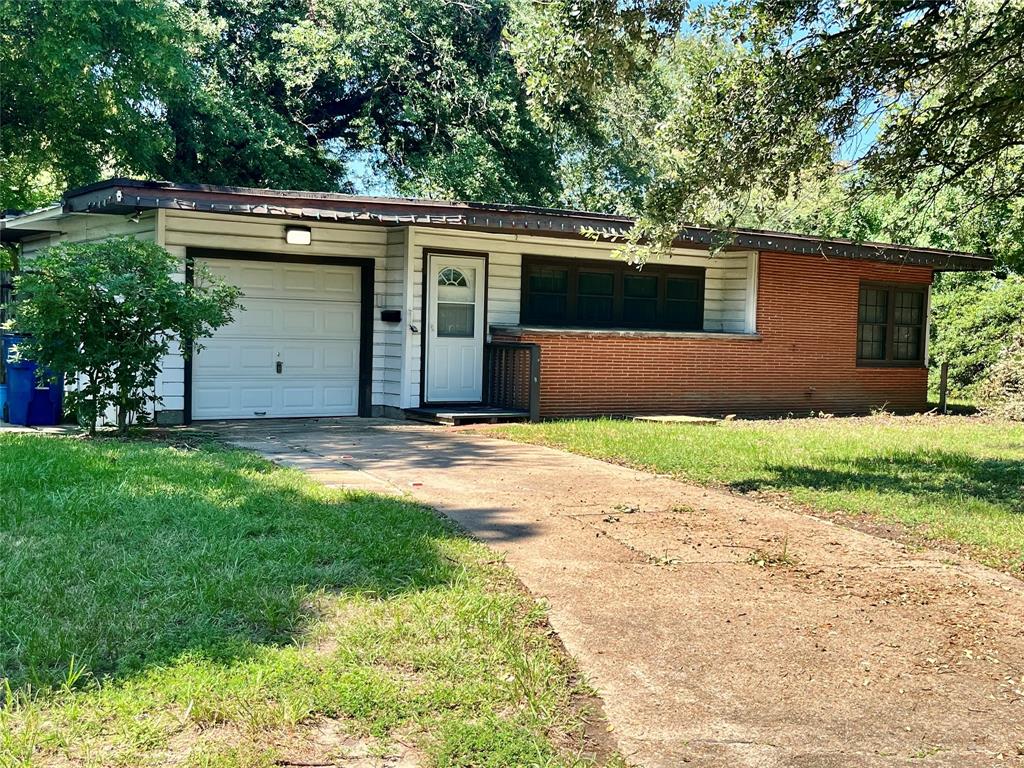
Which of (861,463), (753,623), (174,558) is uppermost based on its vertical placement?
(861,463)

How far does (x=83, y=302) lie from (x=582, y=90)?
5.24 metres

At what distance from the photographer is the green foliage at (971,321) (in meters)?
20.6

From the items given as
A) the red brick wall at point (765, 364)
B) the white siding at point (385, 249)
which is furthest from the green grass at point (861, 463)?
the white siding at point (385, 249)

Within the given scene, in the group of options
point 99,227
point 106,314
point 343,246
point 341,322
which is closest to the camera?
point 106,314

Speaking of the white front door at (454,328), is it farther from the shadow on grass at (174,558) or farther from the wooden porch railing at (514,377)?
the shadow on grass at (174,558)

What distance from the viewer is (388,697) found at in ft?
12.5

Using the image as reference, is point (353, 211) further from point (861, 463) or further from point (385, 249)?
point (861, 463)

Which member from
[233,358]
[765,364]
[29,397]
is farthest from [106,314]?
[765,364]

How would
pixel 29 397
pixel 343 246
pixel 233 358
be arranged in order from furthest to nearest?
pixel 343 246 → pixel 233 358 → pixel 29 397

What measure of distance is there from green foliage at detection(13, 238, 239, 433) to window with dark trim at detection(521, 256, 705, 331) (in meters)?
5.67

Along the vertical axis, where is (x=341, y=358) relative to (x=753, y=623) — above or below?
above

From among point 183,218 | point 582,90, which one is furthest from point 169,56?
point 582,90

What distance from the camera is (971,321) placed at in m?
21.1

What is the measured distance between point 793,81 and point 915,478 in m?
3.82
